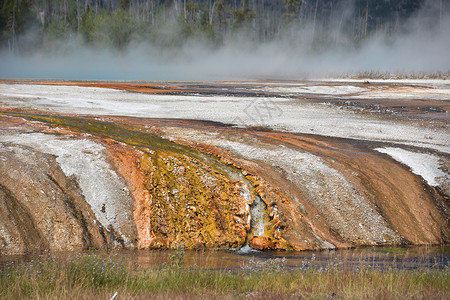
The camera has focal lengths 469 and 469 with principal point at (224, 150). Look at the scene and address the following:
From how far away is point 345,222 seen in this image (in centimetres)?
1125

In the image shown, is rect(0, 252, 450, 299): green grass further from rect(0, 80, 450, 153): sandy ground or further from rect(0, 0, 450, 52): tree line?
rect(0, 0, 450, 52): tree line

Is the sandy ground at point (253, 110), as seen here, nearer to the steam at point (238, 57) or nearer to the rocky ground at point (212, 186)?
the rocky ground at point (212, 186)

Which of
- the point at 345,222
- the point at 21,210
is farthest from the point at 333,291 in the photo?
the point at 21,210

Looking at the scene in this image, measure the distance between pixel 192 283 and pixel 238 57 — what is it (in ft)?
269

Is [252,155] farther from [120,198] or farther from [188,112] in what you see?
[188,112]

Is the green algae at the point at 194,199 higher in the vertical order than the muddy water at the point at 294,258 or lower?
higher

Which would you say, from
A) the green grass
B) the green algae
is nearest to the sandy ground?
the green algae

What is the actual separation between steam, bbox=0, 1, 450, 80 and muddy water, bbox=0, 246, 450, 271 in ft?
188

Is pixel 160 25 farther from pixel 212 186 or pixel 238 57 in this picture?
pixel 212 186

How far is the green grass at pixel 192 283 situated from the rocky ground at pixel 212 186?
2.61 metres

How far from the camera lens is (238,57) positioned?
86.2 meters

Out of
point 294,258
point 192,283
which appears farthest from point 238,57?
point 192,283

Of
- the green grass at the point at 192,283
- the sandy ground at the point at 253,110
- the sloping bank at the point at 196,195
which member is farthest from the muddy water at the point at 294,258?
the sandy ground at the point at 253,110

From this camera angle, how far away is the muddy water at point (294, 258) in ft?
26.4
